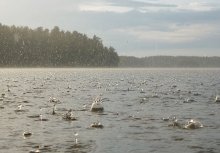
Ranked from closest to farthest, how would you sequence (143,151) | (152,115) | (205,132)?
(143,151), (205,132), (152,115)

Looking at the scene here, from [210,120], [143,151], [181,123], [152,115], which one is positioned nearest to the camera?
[143,151]

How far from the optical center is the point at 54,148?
65.5 ft

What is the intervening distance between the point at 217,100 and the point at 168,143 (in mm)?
24902

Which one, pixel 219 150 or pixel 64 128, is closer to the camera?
pixel 219 150

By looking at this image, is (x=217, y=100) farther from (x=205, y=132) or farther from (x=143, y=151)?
(x=143, y=151)

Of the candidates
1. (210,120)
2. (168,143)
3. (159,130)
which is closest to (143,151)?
(168,143)

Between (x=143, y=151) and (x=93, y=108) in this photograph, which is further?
(x=93, y=108)

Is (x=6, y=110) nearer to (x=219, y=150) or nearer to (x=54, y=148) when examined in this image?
(x=54, y=148)

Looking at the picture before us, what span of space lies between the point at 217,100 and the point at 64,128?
23.7 metres

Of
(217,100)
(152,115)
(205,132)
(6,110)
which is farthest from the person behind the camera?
(217,100)

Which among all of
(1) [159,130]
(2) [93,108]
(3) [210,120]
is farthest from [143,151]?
(2) [93,108]

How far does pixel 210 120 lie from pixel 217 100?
50.7 feet

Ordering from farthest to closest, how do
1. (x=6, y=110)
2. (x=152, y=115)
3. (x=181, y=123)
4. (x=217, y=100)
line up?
1. (x=217, y=100)
2. (x=6, y=110)
3. (x=152, y=115)
4. (x=181, y=123)

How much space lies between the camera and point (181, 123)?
92.2 ft
